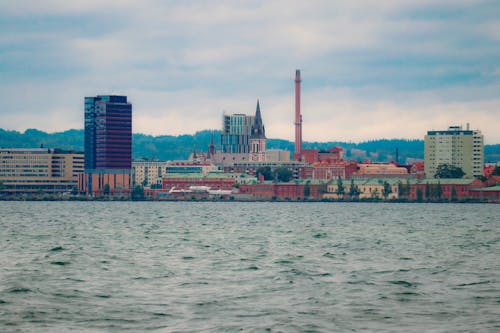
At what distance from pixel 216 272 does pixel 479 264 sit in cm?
1178

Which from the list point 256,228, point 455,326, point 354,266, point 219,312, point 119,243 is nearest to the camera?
point 455,326

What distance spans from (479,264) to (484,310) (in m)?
15.0

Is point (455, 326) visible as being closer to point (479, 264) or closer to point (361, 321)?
point (361, 321)

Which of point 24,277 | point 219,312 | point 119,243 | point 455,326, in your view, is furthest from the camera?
point 119,243

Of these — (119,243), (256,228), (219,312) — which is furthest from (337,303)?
(256,228)

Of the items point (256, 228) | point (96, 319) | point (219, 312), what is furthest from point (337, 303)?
point (256, 228)

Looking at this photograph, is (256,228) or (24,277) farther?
(256,228)

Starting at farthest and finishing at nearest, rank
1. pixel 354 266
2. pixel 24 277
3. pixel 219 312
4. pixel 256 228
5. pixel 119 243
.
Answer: pixel 256 228 < pixel 119 243 < pixel 354 266 < pixel 24 277 < pixel 219 312

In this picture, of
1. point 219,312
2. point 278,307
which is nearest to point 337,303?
point 278,307

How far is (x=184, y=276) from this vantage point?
135 feet

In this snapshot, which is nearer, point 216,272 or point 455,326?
point 455,326

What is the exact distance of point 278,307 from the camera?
3312 cm

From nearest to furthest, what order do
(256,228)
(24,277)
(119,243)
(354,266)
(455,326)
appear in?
(455,326), (24,277), (354,266), (119,243), (256,228)

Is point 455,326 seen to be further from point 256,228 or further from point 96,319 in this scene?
point 256,228
